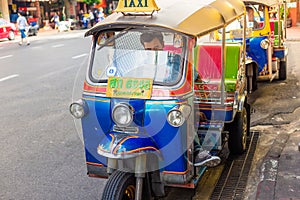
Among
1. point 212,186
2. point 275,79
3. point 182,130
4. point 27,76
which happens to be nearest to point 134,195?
point 182,130

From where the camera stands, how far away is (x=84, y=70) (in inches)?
187

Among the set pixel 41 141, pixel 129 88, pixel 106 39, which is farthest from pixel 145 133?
pixel 41 141

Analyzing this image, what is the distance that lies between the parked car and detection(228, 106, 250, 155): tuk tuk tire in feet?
75.5

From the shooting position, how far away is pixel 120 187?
3.91m

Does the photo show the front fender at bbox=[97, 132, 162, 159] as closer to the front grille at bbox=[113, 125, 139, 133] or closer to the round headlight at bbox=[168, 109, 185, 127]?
the front grille at bbox=[113, 125, 139, 133]

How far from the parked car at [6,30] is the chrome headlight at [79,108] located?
23726 millimetres

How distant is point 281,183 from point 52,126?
14.0 ft

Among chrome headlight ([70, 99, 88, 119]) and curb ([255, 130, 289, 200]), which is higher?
chrome headlight ([70, 99, 88, 119])

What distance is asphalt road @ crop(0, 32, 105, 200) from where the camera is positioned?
17.3ft

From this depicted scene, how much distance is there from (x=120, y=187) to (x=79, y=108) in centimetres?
89

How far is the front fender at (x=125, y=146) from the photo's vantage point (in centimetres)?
386

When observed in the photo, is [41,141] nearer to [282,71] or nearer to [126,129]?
[126,129]

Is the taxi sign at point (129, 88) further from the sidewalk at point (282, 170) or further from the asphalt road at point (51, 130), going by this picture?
the sidewalk at point (282, 170)

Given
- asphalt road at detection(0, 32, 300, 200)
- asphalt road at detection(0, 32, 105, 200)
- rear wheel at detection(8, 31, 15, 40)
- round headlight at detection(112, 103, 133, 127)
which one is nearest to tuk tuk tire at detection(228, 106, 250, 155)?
asphalt road at detection(0, 32, 300, 200)
